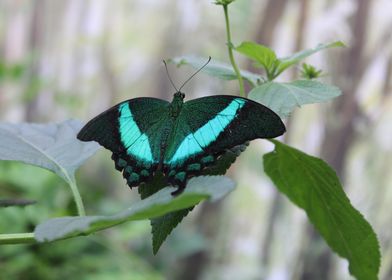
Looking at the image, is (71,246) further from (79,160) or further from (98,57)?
(98,57)

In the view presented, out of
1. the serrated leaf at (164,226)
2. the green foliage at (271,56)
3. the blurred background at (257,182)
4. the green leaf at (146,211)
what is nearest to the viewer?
the green leaf at (146,211)

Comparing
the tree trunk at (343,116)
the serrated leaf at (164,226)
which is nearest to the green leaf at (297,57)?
the serrated leaf at (164,226)

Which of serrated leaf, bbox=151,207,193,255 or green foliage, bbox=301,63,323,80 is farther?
green foliage, bbox=301,63,323,80

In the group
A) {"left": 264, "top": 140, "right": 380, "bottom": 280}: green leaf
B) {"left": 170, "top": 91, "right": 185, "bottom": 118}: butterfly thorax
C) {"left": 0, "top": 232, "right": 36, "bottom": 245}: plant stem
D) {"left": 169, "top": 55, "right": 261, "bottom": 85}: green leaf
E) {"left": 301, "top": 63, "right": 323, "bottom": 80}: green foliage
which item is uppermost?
{"left": 169, "top": 55, "right": 261, "bottom": 85}: green leaf

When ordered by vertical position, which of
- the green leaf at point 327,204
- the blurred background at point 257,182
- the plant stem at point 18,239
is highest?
the plant stem at point 18,239

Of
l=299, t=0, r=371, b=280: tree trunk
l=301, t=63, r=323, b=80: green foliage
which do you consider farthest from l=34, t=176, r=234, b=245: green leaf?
l=299, t=0, r=371, b=280: tree trunk

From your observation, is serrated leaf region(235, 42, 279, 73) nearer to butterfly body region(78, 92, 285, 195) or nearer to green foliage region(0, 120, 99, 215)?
butterfly body region(78, 92, 285, 195)

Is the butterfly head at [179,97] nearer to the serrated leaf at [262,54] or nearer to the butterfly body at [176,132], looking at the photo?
the butterfly body at [176,132]

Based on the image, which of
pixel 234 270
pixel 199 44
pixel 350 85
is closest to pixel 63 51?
pixel 199 44

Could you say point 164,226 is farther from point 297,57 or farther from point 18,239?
point 297,57
